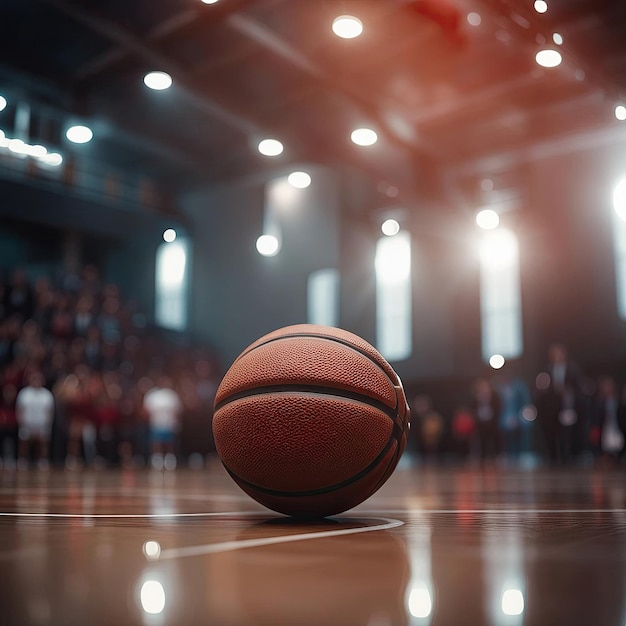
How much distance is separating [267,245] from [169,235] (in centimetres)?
302

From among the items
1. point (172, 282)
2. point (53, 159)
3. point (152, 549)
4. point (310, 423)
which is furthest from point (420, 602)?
point (172, 282)

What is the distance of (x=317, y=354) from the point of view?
7.53ft

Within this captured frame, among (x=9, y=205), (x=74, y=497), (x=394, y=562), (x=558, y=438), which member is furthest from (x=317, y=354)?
(x=9, y=205)

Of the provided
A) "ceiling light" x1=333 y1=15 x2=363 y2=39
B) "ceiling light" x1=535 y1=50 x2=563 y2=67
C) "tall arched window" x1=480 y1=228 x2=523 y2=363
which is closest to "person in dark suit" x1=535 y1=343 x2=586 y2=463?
"tall arched window" x1=480 y1=228 x2=523 y2=363

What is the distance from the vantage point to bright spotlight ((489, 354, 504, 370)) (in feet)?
54.4

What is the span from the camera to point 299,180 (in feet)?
61.9

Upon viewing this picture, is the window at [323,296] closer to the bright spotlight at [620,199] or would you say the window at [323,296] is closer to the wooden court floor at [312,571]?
the bright spotlight at [620,199]

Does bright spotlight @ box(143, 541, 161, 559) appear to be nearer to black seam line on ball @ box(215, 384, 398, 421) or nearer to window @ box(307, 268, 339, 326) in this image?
black seam line on ball @ box(215, 384, 398, 421)

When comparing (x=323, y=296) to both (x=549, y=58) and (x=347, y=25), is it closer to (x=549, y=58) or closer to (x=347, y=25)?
(x=549, y=58)

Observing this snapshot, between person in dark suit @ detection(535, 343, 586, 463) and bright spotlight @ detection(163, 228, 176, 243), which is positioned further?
bright spotlight @ detection(163, 228, 176, 243)

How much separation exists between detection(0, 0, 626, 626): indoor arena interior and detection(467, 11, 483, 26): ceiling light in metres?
0.10

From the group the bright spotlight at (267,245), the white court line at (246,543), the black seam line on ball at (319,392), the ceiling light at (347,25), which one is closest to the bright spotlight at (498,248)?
the bright spotlight at (267,245)

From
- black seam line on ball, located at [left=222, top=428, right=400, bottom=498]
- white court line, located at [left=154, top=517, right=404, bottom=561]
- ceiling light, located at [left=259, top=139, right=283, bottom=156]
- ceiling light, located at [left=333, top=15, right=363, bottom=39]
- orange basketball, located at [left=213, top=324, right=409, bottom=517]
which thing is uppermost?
ceiling light, located at [left=259, top=139, right=283, bottom=156]

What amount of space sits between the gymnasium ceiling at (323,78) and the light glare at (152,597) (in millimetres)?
7211
